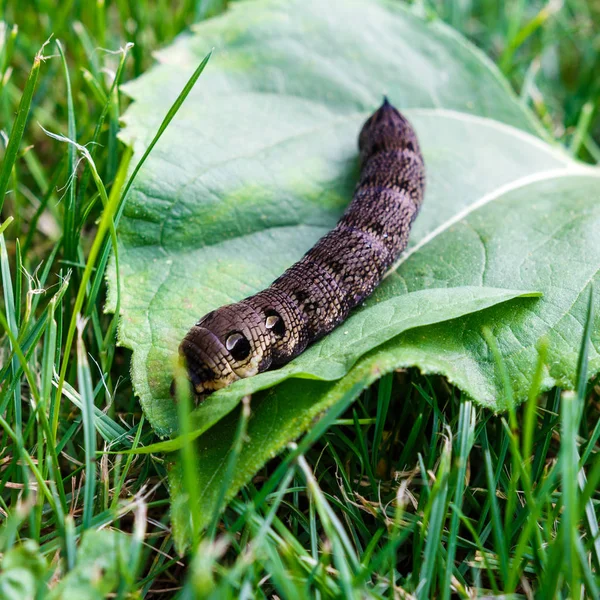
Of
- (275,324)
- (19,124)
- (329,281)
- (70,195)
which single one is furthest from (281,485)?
(19,124)

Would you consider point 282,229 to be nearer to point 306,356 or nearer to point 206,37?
point 306,356

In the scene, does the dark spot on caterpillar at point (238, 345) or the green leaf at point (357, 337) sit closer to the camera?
the green leaf at point (357, 337)

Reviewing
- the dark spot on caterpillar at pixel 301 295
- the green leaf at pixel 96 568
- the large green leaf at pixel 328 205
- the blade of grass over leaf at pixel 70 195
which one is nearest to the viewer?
the green leaf at pixel 96 568

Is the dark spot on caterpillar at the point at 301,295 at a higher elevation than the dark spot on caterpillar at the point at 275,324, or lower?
higher

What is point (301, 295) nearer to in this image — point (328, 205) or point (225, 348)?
point (225, 348)

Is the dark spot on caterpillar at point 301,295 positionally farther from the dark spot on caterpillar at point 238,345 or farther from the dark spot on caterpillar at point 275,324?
the dark spot on caterpillar at point 238,345

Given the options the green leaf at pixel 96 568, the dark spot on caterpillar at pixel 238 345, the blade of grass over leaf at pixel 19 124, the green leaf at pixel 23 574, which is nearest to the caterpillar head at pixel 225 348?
the dark spot on caterpillar at pixel 238 345
